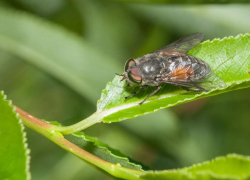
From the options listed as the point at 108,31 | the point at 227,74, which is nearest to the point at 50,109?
the point at 108,31

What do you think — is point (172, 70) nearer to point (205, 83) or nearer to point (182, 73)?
point (182, 73)

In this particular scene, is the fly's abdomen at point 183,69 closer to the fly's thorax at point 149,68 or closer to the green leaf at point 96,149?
the fly's thorax at point 149,68

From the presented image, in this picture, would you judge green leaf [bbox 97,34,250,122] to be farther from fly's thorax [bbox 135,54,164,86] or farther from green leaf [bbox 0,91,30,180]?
green leaf [bbox 0,91,30,180]

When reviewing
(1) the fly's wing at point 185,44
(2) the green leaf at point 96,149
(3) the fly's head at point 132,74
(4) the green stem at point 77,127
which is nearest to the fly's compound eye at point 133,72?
(3) the fly's head at point 132,74

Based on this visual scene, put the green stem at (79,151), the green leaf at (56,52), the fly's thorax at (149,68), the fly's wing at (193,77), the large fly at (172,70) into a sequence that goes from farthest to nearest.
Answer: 1. the green leaf at (56,52)
2. the fly's thorax at (149,68)
3. the large fly at (172,70)
4. the fly's wing at (193,77)
5. the green stem at (79,151)

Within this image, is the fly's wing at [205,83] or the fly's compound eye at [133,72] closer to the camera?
the fly's wing at [205,83]

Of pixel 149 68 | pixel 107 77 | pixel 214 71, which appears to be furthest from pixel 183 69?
pixel 107 77
